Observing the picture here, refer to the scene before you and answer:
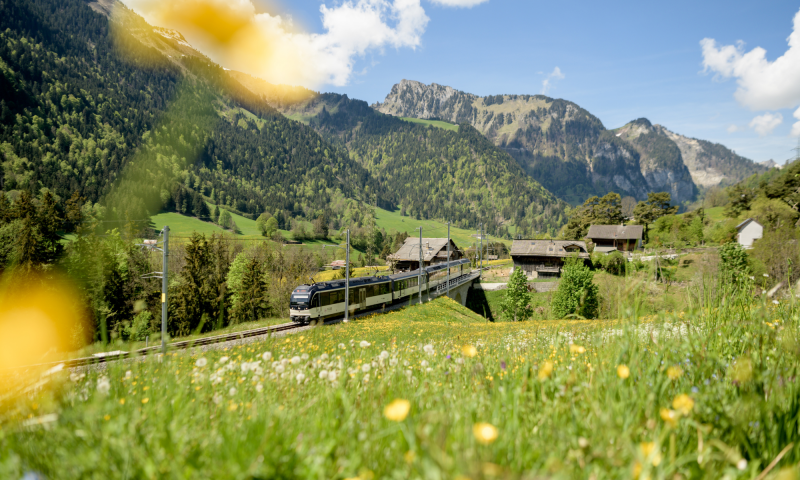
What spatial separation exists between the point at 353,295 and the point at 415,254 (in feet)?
125

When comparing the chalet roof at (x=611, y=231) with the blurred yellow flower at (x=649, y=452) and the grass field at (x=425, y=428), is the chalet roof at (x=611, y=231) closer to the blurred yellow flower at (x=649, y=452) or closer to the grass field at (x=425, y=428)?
the grass field at (x=425, y=428)

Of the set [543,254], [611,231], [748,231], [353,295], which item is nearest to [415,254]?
[543,254]

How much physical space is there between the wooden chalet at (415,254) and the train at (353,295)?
879 inches

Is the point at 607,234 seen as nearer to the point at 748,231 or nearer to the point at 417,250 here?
the point at 748,231

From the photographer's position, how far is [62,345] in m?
35.7

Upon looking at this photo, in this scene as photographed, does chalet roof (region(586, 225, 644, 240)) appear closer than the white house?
No

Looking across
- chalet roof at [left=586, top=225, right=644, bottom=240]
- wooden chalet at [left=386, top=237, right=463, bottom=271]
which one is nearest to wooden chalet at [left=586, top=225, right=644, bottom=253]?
chalet roof at [left=586, top=225, right=644, bottom=240]

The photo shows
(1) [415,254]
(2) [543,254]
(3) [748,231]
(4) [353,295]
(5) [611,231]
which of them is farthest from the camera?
(5) [611,231]

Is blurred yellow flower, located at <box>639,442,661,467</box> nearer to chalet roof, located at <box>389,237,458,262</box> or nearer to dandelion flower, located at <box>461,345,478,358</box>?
dandelion flower, located at <box>461,345,478,358</box>

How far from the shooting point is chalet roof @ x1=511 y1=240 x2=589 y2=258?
70.8 metres

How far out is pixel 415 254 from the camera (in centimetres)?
6919

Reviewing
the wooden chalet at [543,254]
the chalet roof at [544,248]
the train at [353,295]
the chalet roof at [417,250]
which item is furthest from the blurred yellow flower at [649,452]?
the chalet roof at [544,248]

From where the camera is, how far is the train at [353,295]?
1070 inches

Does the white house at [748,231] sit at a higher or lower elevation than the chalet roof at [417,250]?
higher
